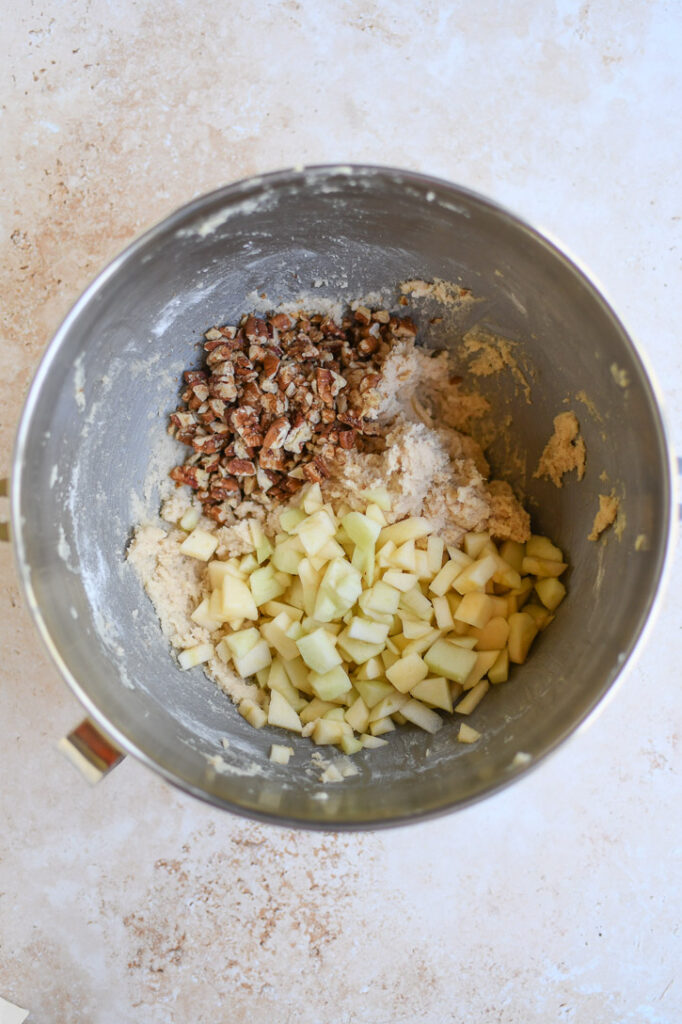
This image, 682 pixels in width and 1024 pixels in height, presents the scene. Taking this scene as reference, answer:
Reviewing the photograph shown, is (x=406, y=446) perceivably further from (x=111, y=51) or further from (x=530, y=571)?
(x=111, y=51)

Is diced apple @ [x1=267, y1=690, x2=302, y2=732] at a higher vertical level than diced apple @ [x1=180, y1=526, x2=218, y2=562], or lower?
lower

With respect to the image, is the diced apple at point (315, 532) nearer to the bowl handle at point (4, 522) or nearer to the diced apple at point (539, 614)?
the diced apple at point (539, 614)

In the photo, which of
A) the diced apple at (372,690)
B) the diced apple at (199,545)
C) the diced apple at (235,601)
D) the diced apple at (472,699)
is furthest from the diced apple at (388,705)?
the diced apple at (199,545)

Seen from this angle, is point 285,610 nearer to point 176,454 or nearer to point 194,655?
point 194,655

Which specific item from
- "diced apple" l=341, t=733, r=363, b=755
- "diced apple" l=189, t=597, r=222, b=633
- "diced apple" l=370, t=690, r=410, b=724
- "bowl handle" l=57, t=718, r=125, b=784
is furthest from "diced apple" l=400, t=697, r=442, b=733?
"bowl handle" l=57, t=718, r=125, b=784

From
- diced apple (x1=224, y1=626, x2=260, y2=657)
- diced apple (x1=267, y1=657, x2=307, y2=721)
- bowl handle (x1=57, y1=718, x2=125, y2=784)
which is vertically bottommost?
bowl handle (x1=57, y1=718, x2=125, y2=784)

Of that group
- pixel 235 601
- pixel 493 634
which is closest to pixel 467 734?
pixel 493 634

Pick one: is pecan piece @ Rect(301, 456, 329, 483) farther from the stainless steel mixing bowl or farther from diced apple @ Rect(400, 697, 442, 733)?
diced apple @ Rect(400, 697, 442, 733)
